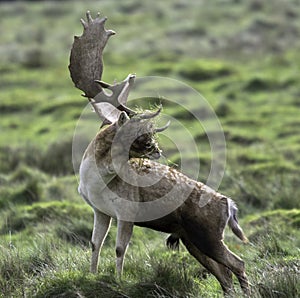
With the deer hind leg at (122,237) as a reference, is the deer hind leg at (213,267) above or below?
below

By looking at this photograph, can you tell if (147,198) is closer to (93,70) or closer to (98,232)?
(98,232)

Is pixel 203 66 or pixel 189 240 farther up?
pixel 189 240

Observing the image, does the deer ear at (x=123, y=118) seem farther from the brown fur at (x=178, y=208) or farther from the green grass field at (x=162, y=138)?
the green grass field at (x=162, y=138)

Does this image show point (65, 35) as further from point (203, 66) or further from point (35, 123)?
point (35, 123)

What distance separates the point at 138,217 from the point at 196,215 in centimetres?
55

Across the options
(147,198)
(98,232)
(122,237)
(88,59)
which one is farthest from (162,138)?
(122,237)

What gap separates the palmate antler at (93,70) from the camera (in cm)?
805

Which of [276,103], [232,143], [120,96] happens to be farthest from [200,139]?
[120,96]

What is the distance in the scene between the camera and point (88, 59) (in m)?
8.32

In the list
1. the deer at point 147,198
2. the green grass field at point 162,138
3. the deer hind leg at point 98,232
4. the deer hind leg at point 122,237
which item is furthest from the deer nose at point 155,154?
the green grass field at point 162,138

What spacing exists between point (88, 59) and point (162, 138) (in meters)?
9.63

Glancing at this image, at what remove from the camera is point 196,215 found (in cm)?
747

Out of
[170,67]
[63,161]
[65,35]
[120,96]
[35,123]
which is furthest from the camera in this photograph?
[65,35]

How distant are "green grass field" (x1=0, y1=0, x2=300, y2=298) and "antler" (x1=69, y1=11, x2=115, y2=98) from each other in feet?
5.90
